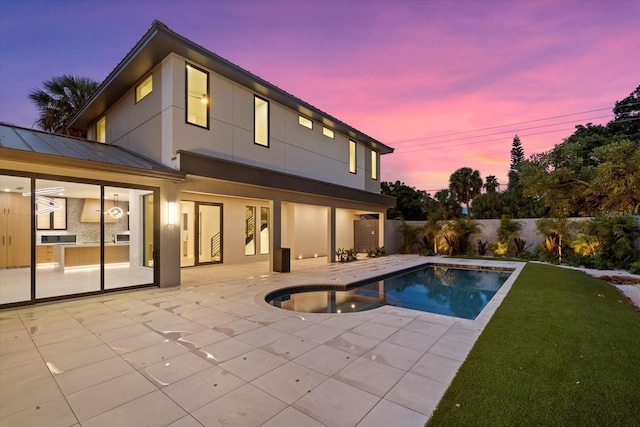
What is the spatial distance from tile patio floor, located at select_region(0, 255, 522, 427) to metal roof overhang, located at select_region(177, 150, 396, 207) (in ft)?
12.0

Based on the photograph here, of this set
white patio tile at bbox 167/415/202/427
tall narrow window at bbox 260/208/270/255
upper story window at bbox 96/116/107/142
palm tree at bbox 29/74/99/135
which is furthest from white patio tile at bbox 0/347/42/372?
palm tree at bbox 29/74/99/135

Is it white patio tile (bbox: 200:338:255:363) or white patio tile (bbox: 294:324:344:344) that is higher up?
white patio tile (bbox: 200:338:255:363)

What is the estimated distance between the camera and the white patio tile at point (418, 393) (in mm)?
2717

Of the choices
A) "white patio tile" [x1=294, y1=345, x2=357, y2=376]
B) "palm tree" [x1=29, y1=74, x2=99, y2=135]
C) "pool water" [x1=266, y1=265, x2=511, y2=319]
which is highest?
"palm tree" [x1=29, y1=74, x2=99, y2=135]

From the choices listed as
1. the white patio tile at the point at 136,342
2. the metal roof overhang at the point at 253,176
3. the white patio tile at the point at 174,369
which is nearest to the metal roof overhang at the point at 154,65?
the metal roof overhang at the point at 253,176

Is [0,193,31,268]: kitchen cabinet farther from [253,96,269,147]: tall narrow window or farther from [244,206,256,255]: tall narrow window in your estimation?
[244,206,256,255]: tall narrow window

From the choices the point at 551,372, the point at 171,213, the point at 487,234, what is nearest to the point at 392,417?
the point at 551,372

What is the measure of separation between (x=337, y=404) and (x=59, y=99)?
61.4 ft

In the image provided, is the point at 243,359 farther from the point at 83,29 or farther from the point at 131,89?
the point at 83,29

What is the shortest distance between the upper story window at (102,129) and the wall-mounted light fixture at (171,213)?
6532 millimetres

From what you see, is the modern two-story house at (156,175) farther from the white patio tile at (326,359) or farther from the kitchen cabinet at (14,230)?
the white patio tile at (326,359)

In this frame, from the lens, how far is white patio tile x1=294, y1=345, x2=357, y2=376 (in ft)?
11.4

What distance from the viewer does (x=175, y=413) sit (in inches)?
103

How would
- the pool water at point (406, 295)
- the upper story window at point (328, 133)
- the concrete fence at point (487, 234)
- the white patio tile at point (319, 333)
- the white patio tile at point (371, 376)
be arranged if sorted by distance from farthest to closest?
the concrete fence at point (487, 234) → the upper story window at point (328, 133) → the pool water at point (406, 295) → the white patio tile at point (319, 333) → the white patio tile at point (371, 376)
